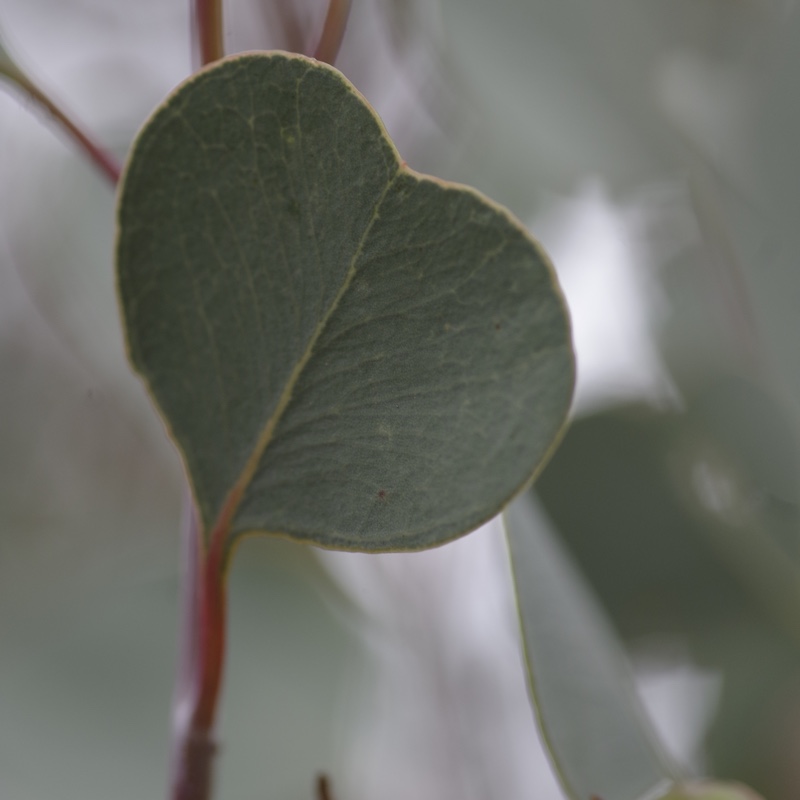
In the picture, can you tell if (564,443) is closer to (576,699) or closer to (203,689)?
(576,699)

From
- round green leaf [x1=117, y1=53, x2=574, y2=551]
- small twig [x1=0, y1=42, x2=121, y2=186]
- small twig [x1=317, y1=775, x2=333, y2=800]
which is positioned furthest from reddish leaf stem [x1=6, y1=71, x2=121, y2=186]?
small twig [x1=317, y1=775, x2=333, y2=800]

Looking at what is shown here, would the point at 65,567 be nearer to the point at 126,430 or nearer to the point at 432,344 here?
the point at 126,430

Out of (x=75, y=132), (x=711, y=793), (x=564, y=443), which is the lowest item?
(x=711, y=793)

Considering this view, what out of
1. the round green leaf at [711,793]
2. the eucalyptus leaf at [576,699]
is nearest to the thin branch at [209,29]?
the eucalyptus leaf at [576,699]

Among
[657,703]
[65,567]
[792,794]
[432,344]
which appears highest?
A: [432,344]

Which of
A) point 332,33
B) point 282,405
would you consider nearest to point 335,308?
point 282,405

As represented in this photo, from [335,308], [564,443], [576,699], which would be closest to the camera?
[335,308]

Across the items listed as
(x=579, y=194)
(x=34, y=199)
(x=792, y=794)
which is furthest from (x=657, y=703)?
(x=34, y=199)

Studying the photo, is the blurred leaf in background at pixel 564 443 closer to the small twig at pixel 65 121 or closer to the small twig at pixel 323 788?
the small twig at pixel 65 121
